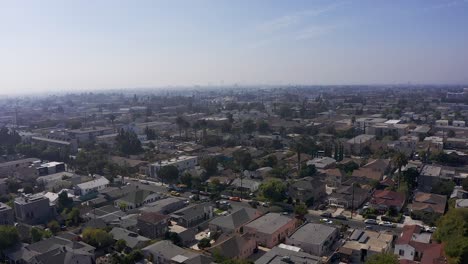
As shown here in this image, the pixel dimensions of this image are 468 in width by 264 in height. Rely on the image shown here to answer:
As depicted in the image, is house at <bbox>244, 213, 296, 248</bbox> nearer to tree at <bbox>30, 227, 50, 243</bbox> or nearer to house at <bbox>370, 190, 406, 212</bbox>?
house at <bbox>370, 190, 406, 212</bbox>

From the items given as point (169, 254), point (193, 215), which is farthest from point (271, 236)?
point (193, 215)

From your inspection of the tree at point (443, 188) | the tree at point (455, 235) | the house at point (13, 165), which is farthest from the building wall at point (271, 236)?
the house at point (13, 165)

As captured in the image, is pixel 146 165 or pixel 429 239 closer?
pixel 429 239

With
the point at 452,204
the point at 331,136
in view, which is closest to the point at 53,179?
the point at 452,204

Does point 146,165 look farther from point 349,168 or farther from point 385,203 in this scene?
point 385,203

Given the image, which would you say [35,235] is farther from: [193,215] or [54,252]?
[193,215]

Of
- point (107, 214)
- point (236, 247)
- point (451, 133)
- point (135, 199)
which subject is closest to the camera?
point (236, 247)

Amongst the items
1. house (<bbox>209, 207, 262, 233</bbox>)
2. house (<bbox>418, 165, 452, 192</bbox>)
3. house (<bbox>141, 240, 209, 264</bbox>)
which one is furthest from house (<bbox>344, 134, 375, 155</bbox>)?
house (<bbox>141, 240, 209, 264</bbox>)
